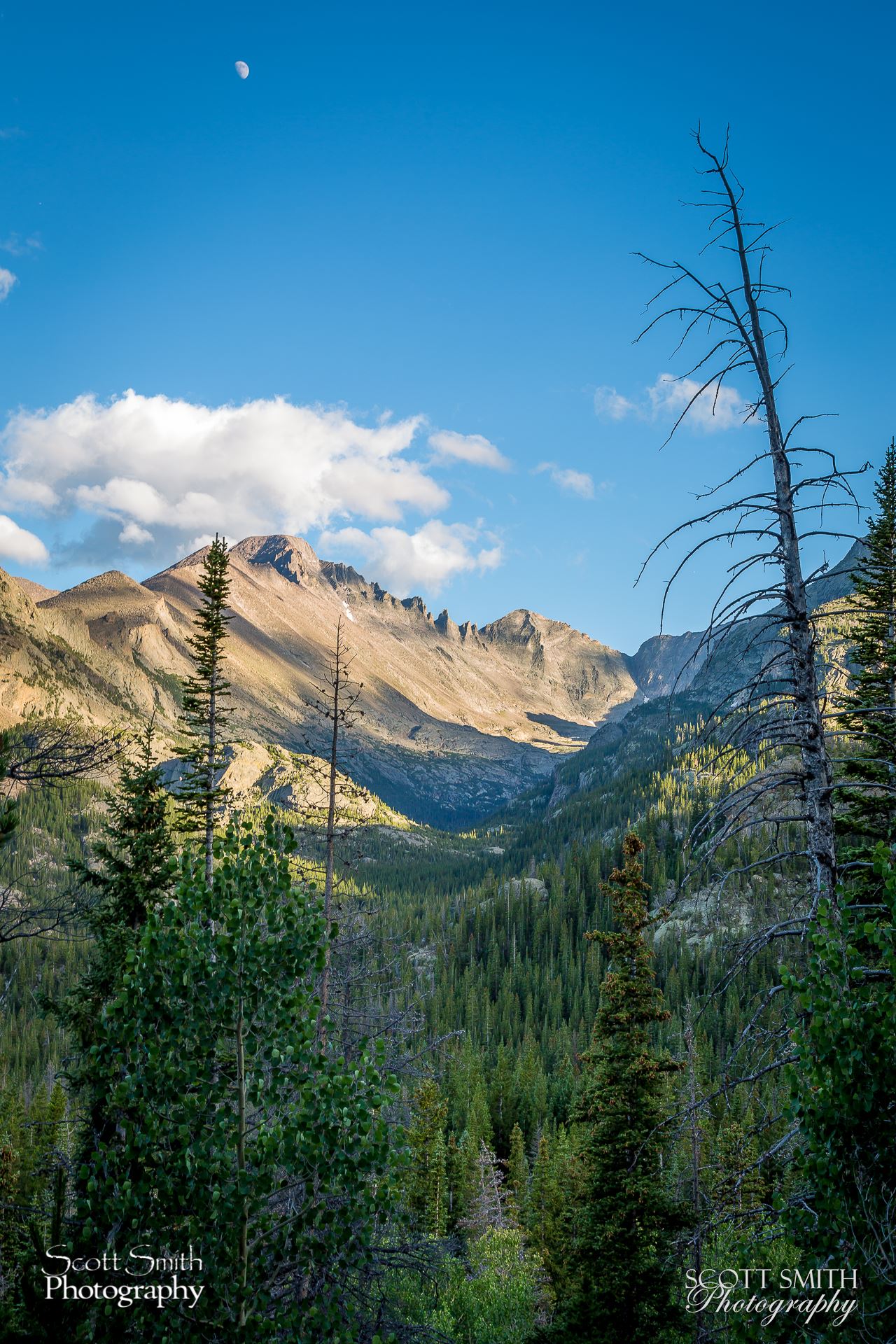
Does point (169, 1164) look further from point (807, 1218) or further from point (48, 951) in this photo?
point (48, 951)

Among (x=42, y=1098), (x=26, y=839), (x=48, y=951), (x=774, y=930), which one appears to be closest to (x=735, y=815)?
(x=774, y=930)

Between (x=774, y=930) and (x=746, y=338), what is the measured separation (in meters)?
6.36

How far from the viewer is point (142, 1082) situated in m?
6.79

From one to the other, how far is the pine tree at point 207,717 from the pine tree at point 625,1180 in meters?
11.4

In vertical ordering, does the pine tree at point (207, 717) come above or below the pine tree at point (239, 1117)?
above

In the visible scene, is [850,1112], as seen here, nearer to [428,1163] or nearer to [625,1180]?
[625,1180]

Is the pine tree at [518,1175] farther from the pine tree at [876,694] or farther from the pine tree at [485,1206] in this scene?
the pine tree at [876,694]

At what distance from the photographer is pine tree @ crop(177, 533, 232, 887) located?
20828 mm

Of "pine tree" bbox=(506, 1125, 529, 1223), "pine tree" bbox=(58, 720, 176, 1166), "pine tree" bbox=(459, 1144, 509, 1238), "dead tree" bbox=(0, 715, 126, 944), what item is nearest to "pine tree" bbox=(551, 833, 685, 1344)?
"pine tree" bbox=(58, 720, 176, 1166)

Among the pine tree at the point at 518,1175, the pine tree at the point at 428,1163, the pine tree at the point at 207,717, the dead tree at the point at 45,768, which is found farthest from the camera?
the pine tree at the point at 518,1175

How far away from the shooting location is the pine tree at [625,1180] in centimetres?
1700

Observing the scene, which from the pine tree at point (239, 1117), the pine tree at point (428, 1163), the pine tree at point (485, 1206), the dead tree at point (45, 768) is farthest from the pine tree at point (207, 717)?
the pine tree at point (428, 1163)

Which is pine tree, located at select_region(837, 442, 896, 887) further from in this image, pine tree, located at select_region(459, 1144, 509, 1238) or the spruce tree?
pine tree, located at select_region(459, 1144, 509, 1238)

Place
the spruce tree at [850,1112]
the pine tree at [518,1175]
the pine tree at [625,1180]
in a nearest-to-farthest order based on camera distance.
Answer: the spruce tree at [850,1112]
the pine tree at [625,1180]
the pine tree at [518,1175]
